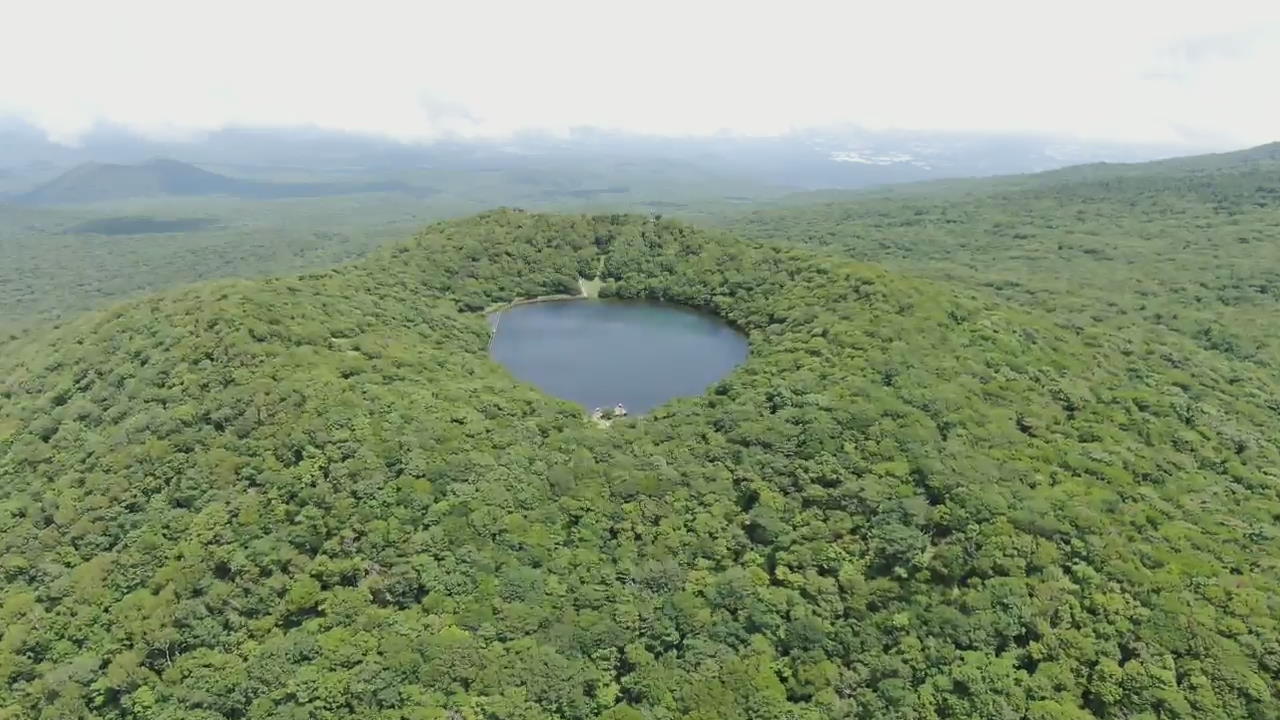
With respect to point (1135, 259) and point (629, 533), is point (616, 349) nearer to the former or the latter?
point (629, 533)

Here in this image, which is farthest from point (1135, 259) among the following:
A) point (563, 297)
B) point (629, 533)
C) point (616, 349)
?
point (629, 533)

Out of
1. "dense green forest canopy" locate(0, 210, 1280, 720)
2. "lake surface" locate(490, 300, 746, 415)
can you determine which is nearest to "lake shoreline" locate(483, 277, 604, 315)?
"lake surface" locate(490, 300, 746, 415)

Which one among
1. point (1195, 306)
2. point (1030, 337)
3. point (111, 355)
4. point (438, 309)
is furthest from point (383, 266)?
point (1195, 306)

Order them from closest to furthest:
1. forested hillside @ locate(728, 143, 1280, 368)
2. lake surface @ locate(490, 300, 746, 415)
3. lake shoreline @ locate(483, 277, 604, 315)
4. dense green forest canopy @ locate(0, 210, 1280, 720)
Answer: dense green forest canopy @ locate(0, 210, 1280, 720) → lake surface @ locate(490, 300, 746, 415) → lake shoreline @ locate(483, 277, 604, 315) → forested hillside @ locate(728, 143, 1280, 368)

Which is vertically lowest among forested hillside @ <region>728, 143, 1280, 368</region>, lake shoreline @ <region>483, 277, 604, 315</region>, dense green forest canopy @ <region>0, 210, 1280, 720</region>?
dense green forest canopy @ <region>0, 210, 1280, 720</region>

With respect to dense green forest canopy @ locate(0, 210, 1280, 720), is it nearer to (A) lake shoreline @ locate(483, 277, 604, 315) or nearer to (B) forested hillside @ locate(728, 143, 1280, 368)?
(A) lake shoreline @ locate(483, 277, 604, 315)

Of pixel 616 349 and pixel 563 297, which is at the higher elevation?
pixel 563 297

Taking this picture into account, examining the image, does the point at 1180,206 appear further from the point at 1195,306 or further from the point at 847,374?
the point at 847,374

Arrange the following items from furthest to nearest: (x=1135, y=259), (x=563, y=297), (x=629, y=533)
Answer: (x=1135, y=259), (x=563, y=297), (x=629, y=533)
